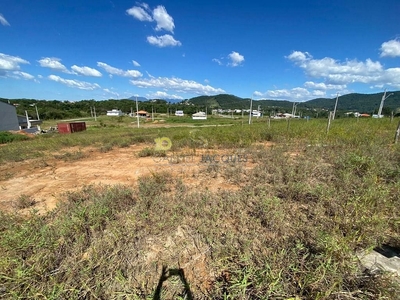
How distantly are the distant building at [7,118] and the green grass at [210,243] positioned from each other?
35300 millimetres

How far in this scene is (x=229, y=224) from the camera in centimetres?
214

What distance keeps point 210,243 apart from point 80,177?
12.7ft

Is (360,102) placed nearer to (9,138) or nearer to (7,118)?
(9,138)

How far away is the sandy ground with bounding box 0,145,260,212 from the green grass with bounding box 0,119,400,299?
1.65 feet

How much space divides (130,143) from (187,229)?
792 centimetres

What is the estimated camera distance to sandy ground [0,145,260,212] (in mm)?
3287

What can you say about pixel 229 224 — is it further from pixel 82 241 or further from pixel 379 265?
pixel 82 241

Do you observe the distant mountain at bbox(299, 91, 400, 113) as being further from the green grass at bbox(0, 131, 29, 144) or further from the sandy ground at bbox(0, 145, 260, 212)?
the green grass at bbox(0, 131, 29, 144)

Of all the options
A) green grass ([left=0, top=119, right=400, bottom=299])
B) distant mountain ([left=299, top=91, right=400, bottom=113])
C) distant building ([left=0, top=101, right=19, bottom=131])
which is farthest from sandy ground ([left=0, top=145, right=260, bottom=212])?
distant mountain ([left=299, top=91, right=400, bottom=113])

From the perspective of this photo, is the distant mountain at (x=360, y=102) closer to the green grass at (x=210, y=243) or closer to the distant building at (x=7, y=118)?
the green grass at (x=210, y=243)

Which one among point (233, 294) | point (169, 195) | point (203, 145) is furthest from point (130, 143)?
point (233, 294)

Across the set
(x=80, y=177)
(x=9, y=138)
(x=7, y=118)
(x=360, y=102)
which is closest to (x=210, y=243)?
(x=80, y=177)

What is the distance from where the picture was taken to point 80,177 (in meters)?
4.20

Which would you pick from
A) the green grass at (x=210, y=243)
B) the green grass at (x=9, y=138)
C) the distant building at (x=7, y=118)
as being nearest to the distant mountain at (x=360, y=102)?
the green grass at (x=210, y=243)
